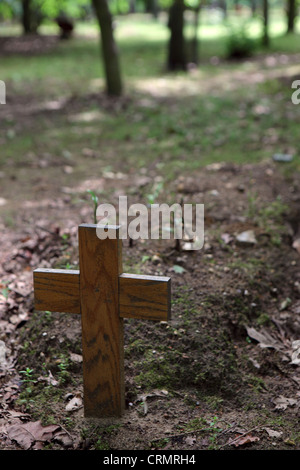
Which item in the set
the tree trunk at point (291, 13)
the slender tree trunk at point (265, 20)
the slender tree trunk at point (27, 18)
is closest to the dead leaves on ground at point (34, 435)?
the slender tree trunk at point (265, 20)

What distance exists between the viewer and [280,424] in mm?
2854

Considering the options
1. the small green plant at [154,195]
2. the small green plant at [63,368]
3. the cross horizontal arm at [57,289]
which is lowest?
the small green plant at [63,368]

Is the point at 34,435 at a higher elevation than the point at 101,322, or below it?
below

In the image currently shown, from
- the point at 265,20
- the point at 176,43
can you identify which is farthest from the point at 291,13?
the point at 176,43

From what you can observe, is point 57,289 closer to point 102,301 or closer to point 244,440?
point 102,301

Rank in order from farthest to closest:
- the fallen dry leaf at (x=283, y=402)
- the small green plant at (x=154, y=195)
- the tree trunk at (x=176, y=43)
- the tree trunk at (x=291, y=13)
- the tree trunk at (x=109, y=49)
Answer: the tree trunk at (x=291, y=13)
the tree trunk at (x=176, y=43)
the tree trunk at (x=109, y=49)
the small green plant at (x=154, y=195)
the fallen dry leaf at (x=283, y=402)

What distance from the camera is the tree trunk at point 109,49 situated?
8902 mm

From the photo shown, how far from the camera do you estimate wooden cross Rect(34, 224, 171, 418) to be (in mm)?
2488

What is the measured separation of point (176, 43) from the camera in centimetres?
1235

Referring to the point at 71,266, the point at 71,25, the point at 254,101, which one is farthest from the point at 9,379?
the point at 71,25

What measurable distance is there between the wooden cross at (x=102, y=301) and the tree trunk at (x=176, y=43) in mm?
10755

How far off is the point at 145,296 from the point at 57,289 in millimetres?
457

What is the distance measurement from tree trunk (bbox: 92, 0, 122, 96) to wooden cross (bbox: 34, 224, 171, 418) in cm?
735

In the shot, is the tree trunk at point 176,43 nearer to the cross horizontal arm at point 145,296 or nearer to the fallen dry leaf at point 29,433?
the cross horizontal arm at point 145,296
